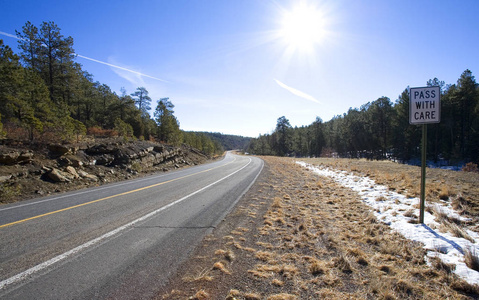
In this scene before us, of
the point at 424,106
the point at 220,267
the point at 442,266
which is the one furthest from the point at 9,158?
the point at 424,106

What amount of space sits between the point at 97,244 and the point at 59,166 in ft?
38.4

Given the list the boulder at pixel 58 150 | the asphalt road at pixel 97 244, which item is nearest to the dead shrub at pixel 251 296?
the asphalt road at pixel 97 244

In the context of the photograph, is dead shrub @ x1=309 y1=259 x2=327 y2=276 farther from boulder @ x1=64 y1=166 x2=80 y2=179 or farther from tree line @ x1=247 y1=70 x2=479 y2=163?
tree line @ x1=247 y1=70 x2=479 y2=163

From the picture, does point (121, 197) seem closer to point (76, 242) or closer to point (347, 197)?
point (76, 242)

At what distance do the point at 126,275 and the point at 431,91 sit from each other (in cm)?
715

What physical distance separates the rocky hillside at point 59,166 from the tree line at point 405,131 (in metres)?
47.9

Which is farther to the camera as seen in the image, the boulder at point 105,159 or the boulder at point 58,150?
the boulder at point 105,159

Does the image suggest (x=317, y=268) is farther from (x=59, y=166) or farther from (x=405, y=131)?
(x=405, y=131)

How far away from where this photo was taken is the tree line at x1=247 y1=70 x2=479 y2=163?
35.1 m

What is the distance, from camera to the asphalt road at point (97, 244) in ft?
9.14

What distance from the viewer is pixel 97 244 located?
402cm

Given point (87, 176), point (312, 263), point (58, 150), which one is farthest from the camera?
point (58, 150)

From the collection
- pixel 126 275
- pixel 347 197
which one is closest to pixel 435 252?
pixel 347 197

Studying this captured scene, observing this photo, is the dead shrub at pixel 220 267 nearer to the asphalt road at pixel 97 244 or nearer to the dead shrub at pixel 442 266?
the asphalt road at pixel 97 244
